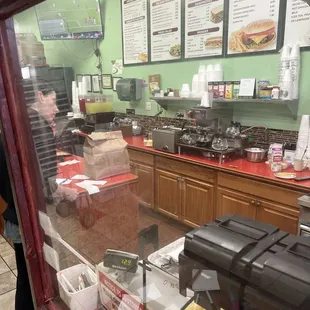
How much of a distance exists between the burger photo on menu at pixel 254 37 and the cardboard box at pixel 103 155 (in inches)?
69.4

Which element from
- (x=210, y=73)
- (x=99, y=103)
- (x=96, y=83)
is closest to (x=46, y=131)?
(x=210, y=73)

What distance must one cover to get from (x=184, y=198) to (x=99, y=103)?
6.27ft

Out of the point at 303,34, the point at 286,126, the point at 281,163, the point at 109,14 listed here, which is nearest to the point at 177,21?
the point at 109,14

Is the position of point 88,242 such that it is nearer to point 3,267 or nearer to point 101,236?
point 101,236

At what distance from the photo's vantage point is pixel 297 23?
102 inches

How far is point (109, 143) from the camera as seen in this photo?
2131 mm

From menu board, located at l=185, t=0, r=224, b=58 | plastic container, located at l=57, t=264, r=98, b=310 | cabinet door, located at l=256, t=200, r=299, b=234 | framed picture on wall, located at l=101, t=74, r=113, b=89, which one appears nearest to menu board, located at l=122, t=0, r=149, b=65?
framed picture on wall, located at l=101, t=74, r=113, b=89

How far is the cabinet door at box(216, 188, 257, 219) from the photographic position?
2547 mm

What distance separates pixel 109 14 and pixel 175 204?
294 cm

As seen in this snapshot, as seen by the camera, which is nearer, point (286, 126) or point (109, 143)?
point (109, 143)

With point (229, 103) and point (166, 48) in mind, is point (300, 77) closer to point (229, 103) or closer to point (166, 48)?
point (229, 103)

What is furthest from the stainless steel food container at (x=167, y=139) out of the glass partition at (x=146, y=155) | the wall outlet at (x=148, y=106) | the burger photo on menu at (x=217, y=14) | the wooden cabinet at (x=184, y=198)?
the burger photo on menu at (x=217, y=14)

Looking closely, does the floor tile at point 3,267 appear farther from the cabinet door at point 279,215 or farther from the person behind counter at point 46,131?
the cabinet door at point 279,215

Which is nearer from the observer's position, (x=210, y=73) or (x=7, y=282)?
(x=7, y=282)
